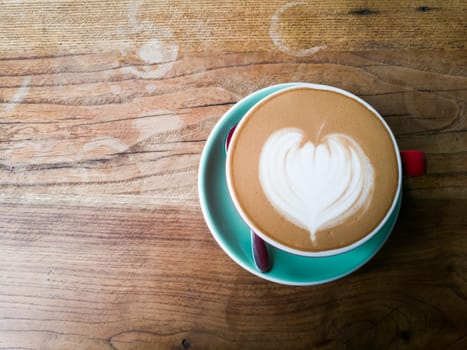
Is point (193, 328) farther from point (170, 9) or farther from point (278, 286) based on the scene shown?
point (170, 9)

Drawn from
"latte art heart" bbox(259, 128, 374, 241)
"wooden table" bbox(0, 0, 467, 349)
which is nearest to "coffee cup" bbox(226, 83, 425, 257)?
"latte art heart" bbox(259, 128, 374, 241)

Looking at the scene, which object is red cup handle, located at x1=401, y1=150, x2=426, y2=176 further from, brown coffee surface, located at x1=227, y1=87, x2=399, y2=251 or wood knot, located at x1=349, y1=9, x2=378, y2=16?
wood knot, located at x1=349, y1=9, x2=378, y2=16

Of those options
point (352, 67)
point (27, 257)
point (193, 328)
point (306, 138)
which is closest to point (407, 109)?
point (352, 67)

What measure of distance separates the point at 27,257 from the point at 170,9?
467mm

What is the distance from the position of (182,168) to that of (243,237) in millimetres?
152

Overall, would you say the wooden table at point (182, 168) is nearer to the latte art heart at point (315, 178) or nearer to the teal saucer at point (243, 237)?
the teal saucer at point (243, 237)

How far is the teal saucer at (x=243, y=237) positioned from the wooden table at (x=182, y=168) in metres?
0.07

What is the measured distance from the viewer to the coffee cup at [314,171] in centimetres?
44

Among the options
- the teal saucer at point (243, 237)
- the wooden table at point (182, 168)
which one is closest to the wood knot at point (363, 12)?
the wooden table at point (182, 168)

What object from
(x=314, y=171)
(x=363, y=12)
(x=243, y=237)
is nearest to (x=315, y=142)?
(x=314, y=171)

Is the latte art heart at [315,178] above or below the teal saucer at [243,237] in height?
above

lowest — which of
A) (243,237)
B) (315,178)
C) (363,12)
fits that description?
(243,237)

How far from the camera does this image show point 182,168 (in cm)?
59

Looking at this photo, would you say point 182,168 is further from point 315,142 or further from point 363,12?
point 363,12
